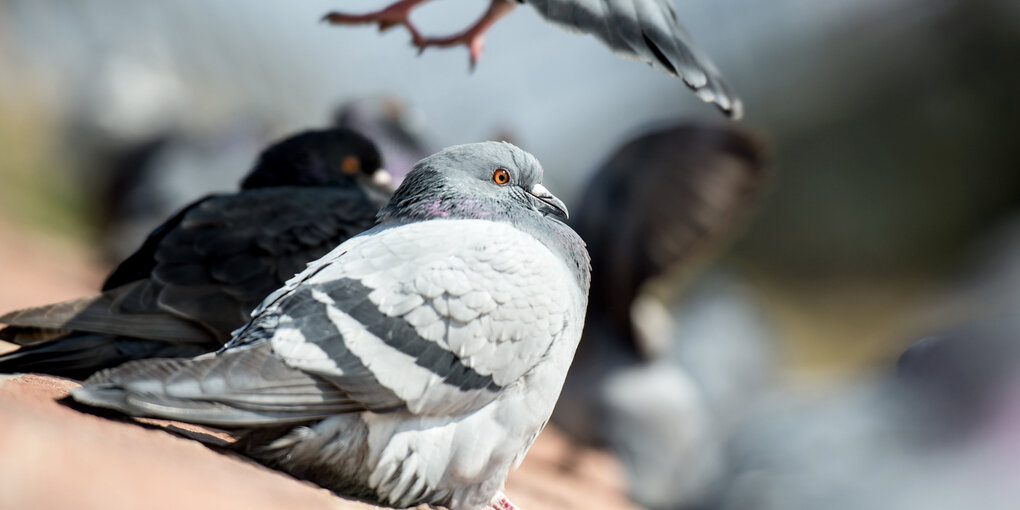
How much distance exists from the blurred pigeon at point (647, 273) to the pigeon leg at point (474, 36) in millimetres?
1662

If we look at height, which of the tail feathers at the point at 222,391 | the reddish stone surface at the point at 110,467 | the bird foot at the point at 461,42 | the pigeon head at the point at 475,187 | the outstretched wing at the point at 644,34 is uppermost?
the bird foot at the point at 461,42

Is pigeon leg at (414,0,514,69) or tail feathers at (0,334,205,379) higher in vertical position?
pigeon leg at (414,0,514,69)

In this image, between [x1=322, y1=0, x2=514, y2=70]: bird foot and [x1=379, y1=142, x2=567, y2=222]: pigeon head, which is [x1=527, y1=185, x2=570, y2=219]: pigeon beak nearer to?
[x1=379, y1=142, x2=567, y2=222]: pigeon head

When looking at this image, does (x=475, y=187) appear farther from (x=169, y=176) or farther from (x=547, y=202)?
(x=169, y=176)

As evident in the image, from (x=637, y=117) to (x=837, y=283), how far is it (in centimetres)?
432

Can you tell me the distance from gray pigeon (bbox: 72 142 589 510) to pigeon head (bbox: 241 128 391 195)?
106cm

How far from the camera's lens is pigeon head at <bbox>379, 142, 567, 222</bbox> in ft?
6.73

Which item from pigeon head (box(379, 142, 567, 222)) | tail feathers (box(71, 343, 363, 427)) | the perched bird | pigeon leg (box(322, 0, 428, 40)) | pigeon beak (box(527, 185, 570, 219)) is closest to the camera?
tail feathers (box(71, 343, 363, 427))

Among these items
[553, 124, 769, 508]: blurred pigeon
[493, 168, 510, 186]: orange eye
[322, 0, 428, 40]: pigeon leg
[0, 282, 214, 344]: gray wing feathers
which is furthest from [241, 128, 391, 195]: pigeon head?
[553, 124, 769, 508]: blurred pigeon

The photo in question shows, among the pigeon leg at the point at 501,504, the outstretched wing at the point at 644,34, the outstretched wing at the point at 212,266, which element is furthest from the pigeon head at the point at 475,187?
the pigeon leg at the point at 501,504

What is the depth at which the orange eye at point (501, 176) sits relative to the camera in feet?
7.02

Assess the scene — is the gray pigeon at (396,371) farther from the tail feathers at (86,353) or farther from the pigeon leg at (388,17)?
Result: the pigeon leg at (388,17)

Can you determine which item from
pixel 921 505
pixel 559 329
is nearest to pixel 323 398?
pixel 559 329

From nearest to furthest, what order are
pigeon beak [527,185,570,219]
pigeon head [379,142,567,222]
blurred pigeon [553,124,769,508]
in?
pigeon head [379,142,567,222] → pigeon beak [527,185,570,219] → blurred pigeon [553,124,769,508]
